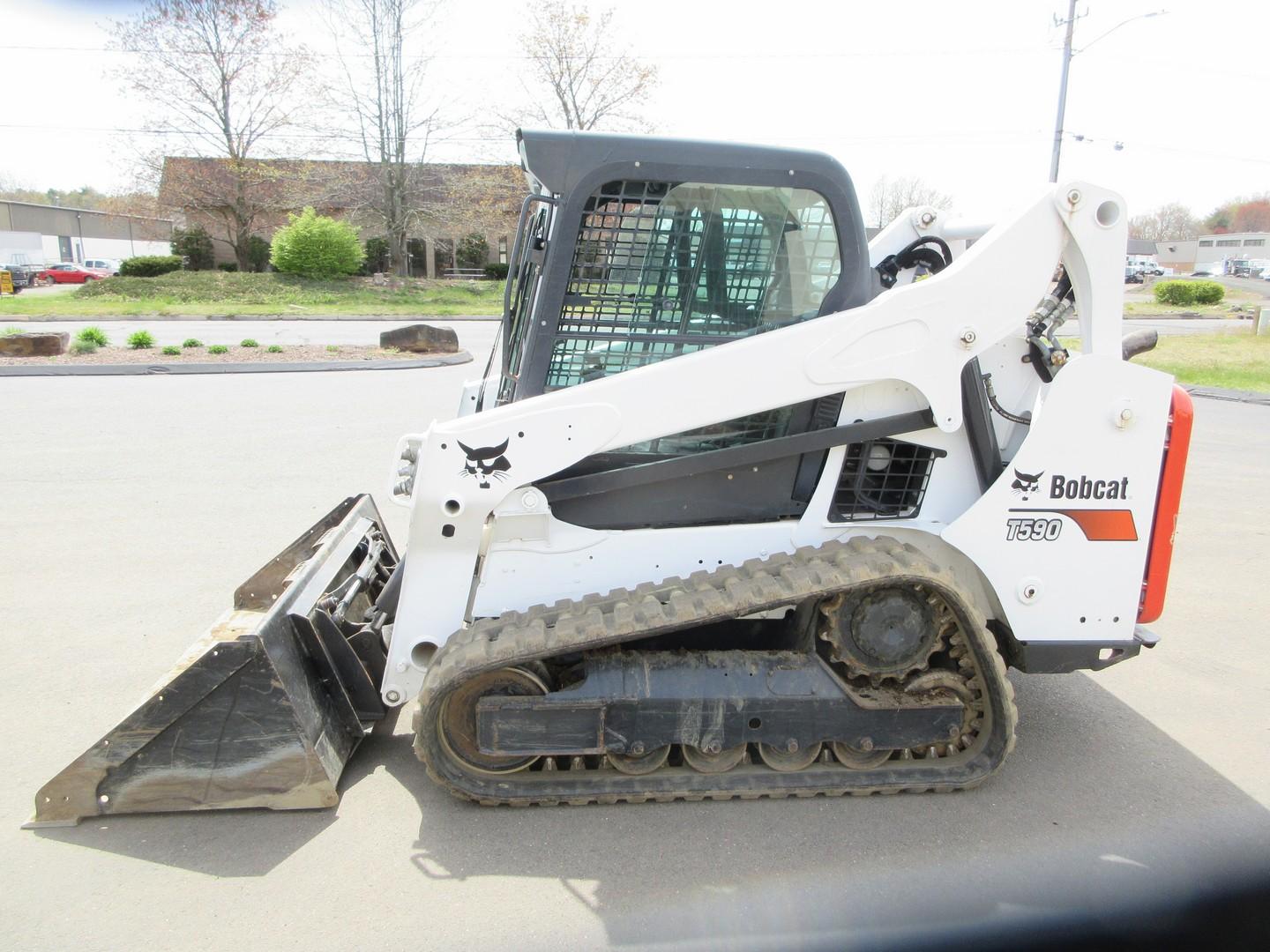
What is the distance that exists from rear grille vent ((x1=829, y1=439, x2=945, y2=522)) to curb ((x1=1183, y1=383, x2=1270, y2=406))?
Answer: 39.4 feet

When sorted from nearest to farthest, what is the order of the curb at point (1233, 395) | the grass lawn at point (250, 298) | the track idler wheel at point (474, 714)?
1. the track idler wheel at point (474, 714)
2. the curb at point (1233, 395)
3. the grass lawn at point (250, 298)

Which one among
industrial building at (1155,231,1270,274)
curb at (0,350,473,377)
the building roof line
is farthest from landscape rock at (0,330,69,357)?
industrial building at (1155,231,1270,274)

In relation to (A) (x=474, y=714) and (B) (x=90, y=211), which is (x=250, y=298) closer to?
(A) (x=474, y=714)

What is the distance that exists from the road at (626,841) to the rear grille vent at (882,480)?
1107 mm

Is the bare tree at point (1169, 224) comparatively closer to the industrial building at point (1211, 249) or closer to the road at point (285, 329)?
the industrial building at point (1211, 249)

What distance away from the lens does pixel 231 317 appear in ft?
89.7

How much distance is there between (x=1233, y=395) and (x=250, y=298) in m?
30.6

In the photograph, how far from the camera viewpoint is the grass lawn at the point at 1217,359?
15.9 m

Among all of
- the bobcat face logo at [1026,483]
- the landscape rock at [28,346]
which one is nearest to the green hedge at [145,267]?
the landscape rock at [28,346]

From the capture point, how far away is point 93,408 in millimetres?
11328

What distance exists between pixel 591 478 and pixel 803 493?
86cm

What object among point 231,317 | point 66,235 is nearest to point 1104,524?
point 231,317

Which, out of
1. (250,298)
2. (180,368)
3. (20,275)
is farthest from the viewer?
(20,275)

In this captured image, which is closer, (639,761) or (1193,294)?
(639,761)
